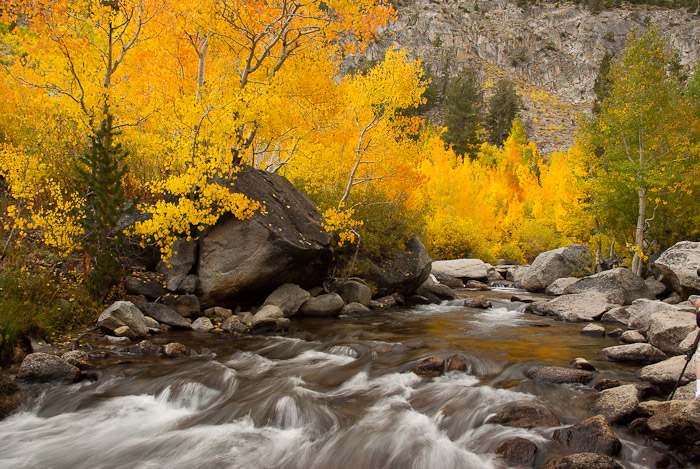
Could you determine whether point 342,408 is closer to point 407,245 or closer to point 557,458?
point 557,458

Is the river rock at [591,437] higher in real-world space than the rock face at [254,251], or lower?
lower

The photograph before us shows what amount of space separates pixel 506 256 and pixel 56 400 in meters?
29.2

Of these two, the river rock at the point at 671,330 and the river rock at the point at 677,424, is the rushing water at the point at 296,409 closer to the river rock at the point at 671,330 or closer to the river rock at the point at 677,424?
the river rock at the point at 677,424

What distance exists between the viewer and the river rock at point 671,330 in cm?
708

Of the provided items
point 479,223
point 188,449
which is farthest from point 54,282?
point 479,223

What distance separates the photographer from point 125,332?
24.5 feet

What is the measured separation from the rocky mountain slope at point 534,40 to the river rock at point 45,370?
8614cm

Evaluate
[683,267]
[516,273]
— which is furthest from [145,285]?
[516,273]

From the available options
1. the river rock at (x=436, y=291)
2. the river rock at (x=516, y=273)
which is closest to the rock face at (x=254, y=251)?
the river rock at (x=436, y=291)

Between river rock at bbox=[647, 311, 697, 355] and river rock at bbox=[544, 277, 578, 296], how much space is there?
8361 millimetres

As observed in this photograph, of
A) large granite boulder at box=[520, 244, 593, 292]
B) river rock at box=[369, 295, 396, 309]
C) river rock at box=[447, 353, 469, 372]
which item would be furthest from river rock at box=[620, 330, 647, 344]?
large granite boulder at box=[520, 244, 593, 292]

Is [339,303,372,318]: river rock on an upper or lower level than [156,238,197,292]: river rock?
lower

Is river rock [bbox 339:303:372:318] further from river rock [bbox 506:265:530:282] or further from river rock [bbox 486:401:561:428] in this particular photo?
river rock [bbox 506:265:530:282]

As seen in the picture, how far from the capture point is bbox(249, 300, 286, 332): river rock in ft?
29.9
